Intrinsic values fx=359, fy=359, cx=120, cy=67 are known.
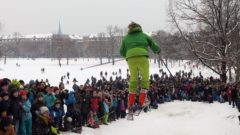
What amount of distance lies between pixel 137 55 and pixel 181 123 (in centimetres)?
1239

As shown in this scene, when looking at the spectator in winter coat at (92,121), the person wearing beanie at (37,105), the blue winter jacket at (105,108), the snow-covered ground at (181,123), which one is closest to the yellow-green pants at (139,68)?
the person wearing beanie at (37,105)

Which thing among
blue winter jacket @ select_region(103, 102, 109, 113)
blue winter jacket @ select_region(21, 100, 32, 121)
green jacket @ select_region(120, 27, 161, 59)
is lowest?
Answer: blue winter jacket @ select_region(103, 102, 109, 113)

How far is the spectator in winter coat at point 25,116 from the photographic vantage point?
36.0ft

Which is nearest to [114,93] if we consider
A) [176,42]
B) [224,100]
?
[224,100]

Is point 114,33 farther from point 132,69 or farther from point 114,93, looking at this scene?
point 132,69

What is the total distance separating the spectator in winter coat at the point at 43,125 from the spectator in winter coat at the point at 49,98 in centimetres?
141

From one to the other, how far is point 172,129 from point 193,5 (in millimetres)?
13037

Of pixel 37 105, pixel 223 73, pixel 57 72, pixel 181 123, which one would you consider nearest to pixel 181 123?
pixel 181 123

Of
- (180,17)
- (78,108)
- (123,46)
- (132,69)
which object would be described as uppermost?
(180,17)

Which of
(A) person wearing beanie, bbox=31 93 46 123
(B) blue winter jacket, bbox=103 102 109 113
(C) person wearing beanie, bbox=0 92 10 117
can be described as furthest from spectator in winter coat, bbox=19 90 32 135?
(B) blue winter jacket, bbox=103 102 109 113

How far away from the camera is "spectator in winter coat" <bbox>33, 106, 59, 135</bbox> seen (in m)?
11.3

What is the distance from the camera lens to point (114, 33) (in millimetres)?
105938

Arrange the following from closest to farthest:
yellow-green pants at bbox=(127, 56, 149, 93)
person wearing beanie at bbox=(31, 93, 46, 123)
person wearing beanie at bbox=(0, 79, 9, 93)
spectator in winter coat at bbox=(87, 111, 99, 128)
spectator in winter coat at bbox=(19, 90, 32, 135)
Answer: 1. yellow-green pants at bbox=(127, 56, 149, 93)
2. person wearing beanie at bbox=(0, 79, 9, 93)
3. spectator in winter coat at bbox=(19, 90, 32, 135)
4. person wearing beanie at bbox=(31, 93, 46, 123)
5. spectator in winter coat at bbox=(87, 111, 99, 128)

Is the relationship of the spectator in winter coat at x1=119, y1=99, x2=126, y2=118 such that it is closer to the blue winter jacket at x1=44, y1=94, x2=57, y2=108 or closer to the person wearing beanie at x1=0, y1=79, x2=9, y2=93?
the blue winter jacket at x1=44, y1=94, x2=57, y2=108
